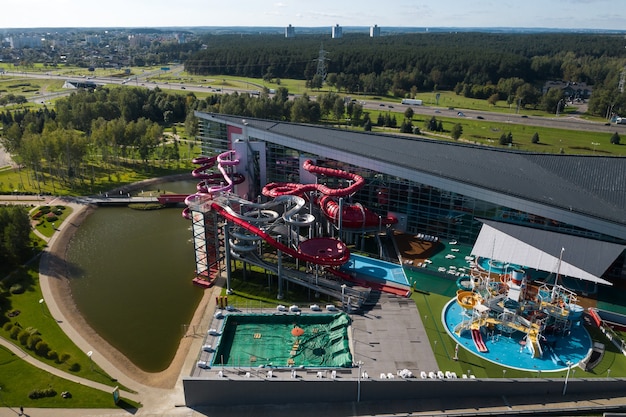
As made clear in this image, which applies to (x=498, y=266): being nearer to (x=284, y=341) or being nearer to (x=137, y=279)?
(x=284, y=341)

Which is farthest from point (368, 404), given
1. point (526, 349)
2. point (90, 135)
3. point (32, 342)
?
point (90, 135)

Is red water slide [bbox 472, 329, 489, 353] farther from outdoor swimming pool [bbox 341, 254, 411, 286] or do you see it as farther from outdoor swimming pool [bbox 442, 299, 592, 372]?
outdoor swimming pool [bbox 341, 254, 411, 286]

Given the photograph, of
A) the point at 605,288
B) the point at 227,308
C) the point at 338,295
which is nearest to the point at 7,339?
the point at 227,308

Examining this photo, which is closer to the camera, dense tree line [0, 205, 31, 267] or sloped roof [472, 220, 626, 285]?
sloped roof [472, 220, 626, 285]

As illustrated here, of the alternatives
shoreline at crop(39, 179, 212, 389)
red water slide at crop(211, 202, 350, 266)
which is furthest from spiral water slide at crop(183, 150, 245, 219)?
shoreline at crop(39, 179, 212, 389)

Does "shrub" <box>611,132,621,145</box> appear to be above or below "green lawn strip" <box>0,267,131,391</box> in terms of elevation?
above

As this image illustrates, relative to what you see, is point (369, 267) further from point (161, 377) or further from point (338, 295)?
point (161, 377)

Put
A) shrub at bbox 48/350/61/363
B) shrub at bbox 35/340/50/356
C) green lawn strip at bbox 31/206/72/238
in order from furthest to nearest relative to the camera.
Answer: green lawn strip at bbox 31/206/72/238 → shrub at bbox 35/340/50/356 → shrub at bbox 48/350/61/363

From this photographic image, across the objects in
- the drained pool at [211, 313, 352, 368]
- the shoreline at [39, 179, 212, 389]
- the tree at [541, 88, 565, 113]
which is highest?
the tree at [541, 88, 565, 113]
